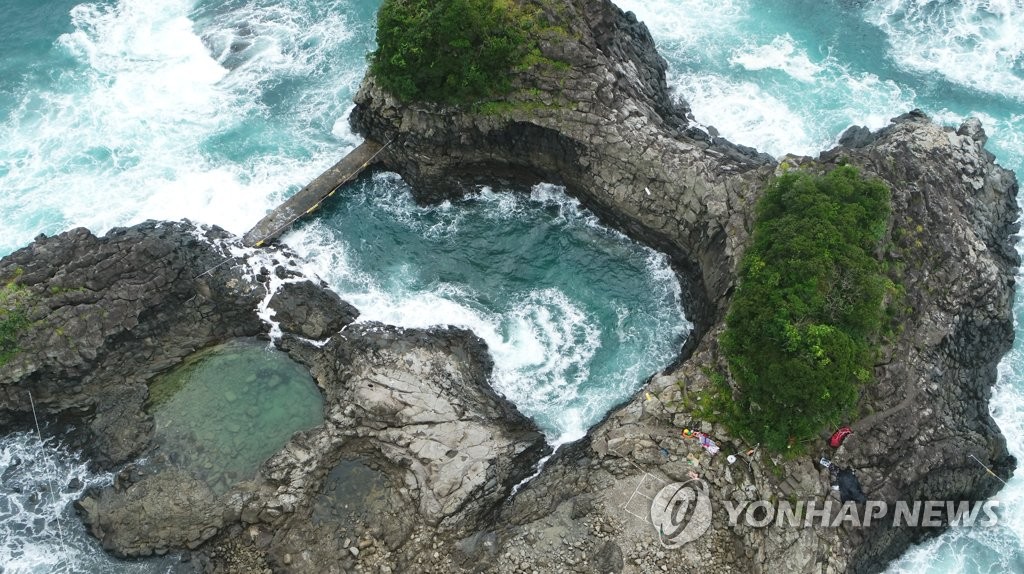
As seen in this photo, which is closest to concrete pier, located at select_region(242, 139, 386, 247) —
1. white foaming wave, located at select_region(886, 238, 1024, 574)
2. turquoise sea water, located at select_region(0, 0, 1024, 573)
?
turquoise sea water, located at select_region(0, 0, 1024, 573)

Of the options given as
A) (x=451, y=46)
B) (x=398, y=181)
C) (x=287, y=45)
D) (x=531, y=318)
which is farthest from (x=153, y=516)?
(x=287, y=45)

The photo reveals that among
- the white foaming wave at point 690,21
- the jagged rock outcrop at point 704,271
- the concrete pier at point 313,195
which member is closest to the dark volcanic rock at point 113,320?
the concrete pier at point 313,195

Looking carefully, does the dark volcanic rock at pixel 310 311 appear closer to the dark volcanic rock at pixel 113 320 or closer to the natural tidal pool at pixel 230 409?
the dark volcanic rock at pixel 113 320

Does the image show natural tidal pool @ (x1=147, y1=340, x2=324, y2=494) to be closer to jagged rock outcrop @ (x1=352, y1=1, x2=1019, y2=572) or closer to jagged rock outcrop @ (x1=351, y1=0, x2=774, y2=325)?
jagged rock outcrop @ (x1=352, y1=1, x2=1019, y2=572)

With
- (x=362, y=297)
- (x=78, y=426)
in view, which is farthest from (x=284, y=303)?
(x=78, y=426)

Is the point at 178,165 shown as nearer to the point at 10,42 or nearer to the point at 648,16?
the point at 10,42

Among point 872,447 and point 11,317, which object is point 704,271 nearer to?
point 872,447
